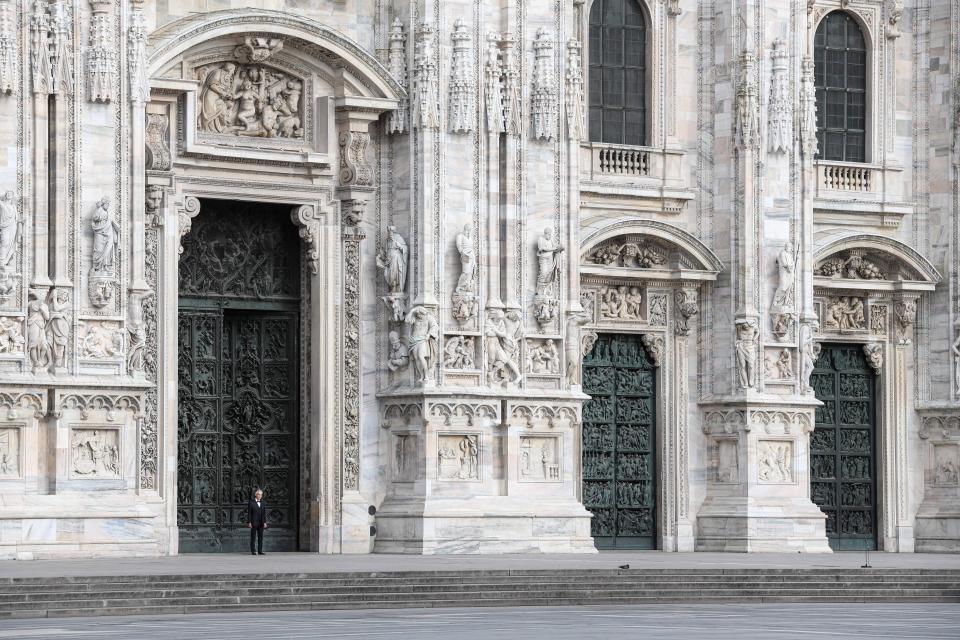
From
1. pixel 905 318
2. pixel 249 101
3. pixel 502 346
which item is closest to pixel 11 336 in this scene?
→ pixel 249 101

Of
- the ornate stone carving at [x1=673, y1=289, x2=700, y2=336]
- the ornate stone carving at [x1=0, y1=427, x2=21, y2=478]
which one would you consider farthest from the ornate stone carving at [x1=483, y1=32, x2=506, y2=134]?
the ornate stone carving at [x1=0, y1=427, x2=21, y2=478]

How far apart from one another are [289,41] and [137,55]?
3.09m

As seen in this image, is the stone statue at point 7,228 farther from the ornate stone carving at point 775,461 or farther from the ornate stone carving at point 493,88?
the ornate stone carving at point 775,461

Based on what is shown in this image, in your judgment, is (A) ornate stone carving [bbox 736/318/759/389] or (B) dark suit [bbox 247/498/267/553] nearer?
(B) dark suit [bbox 247/498/267/553]

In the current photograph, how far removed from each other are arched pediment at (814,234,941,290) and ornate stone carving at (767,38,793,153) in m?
2.68

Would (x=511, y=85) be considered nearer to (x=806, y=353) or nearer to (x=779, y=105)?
(x=779, y=105)

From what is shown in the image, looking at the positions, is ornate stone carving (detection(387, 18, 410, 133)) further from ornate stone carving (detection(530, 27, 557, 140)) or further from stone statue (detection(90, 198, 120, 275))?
stone statue (detection(90, 198, 120, 275))

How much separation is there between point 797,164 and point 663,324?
3721mm

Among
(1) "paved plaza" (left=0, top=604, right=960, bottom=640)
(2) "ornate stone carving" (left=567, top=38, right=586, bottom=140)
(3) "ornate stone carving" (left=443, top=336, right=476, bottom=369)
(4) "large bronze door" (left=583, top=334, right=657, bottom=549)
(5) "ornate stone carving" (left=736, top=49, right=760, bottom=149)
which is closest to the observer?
(1) "paved plaza" (left=0, top=604, right=960, bottom=640)

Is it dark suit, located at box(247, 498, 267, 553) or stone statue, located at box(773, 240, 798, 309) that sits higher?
stone statue, located at box(773, 240, 798, 309)

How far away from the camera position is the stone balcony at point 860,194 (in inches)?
1631

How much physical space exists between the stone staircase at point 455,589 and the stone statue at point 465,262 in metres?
7.43

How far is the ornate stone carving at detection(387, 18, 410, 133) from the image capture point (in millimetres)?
36500

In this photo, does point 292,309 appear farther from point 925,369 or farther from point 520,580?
point 925,369
